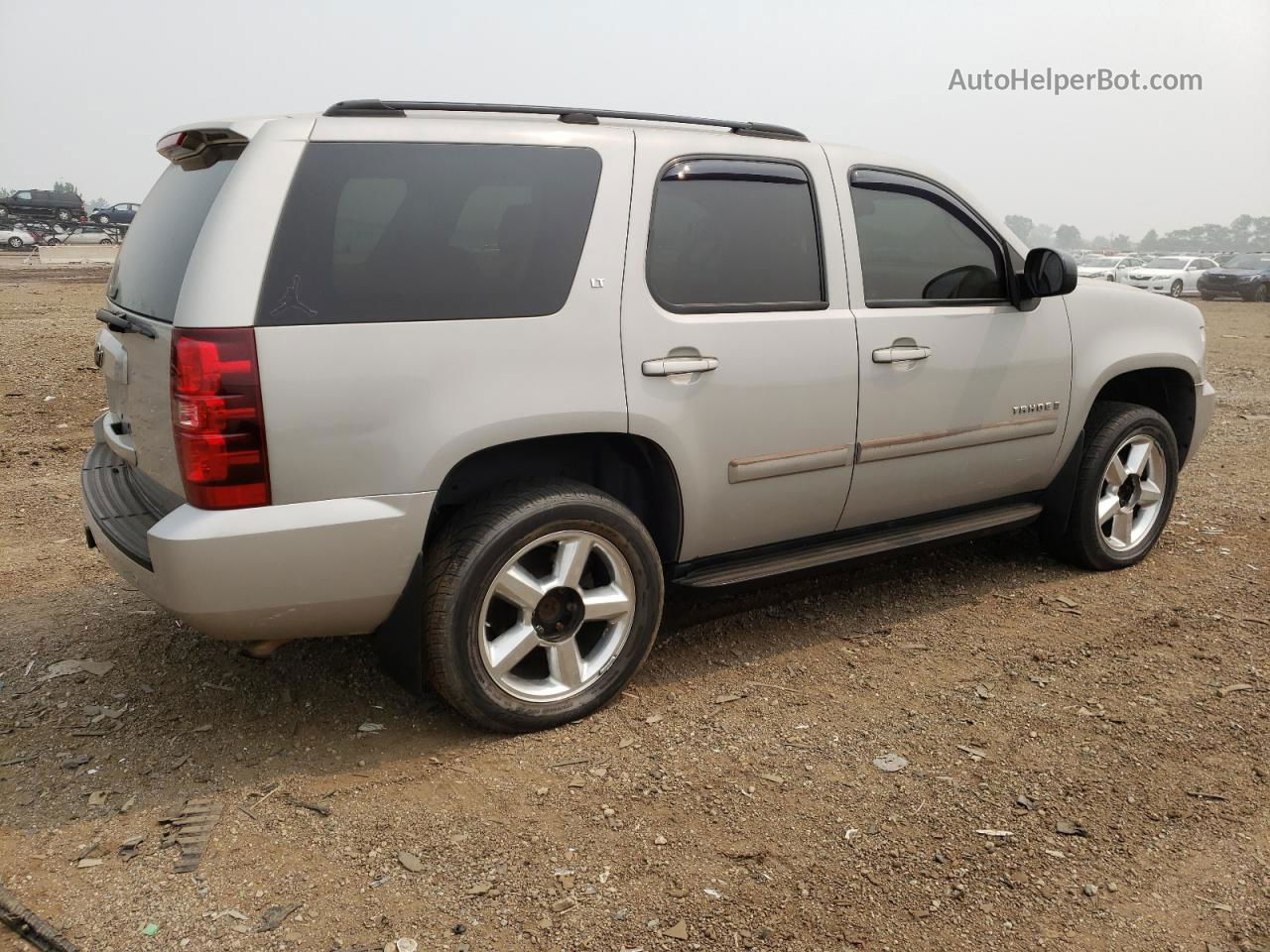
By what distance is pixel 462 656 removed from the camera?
3.15 metres

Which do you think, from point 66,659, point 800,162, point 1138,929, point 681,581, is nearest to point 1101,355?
point 800,162

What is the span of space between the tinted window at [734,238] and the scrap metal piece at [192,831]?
6.61ft

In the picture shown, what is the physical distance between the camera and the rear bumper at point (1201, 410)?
16.6 feet

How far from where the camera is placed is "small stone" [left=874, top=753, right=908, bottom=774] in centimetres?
317

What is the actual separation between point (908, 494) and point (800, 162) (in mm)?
1323

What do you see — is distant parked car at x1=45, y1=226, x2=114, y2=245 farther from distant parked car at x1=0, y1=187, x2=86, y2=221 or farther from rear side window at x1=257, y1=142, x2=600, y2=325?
rear side window at x1=257, y1=142, x2=600, y2=325

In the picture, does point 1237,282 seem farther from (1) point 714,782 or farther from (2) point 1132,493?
(1) point 714,782

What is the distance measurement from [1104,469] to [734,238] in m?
2.17

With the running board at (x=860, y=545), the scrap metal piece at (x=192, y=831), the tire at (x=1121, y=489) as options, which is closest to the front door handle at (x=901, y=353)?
the running board at (x=860, y=545)

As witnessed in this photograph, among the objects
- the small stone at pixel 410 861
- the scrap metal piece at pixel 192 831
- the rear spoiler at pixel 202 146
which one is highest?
the rear spoiler at pixel 202 146

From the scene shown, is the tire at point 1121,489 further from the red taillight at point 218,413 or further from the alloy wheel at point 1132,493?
the red taillight at point 218,413

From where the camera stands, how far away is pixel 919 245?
13.4 ft

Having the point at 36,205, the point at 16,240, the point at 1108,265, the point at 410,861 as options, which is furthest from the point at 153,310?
the point at 36,205

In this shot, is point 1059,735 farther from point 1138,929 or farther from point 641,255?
point 641,255
